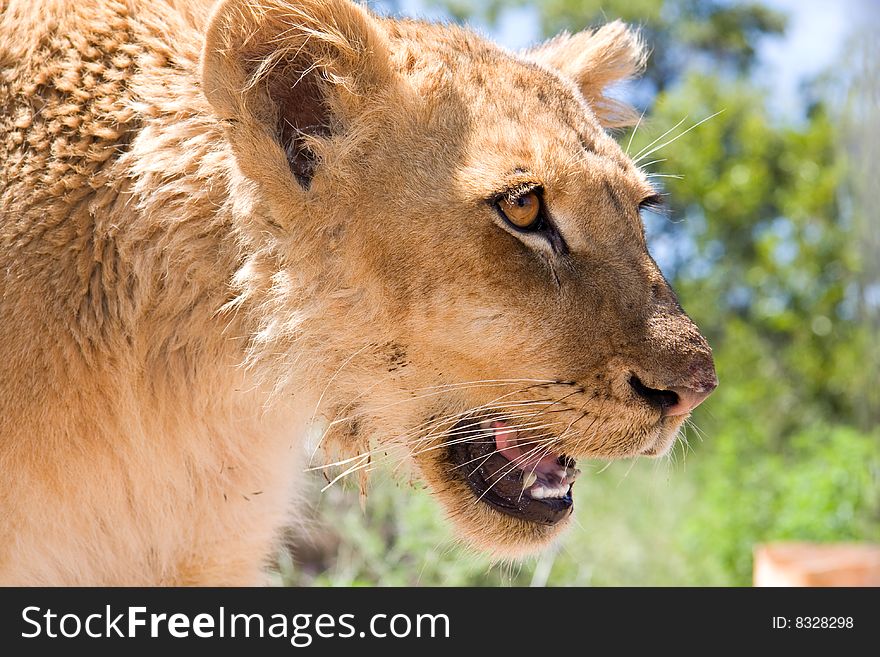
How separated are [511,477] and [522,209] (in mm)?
809

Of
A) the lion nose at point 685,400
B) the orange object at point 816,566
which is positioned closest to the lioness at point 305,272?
the lion nose at point 685,400

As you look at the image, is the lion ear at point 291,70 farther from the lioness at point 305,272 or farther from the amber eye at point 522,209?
the amber eye at point 522,209

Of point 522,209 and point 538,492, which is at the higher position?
point 522,209

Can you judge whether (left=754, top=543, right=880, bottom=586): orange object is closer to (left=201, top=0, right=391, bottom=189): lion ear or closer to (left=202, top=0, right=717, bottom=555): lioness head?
(left=202, top=0, right=717, bottom=555): lioness head

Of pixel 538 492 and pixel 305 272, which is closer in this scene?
pixel 305 272

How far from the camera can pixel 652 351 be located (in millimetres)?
2855

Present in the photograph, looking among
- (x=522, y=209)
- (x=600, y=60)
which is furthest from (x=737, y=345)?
(x=522, y=209)

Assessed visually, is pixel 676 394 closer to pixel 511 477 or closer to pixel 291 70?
pixel 511 477

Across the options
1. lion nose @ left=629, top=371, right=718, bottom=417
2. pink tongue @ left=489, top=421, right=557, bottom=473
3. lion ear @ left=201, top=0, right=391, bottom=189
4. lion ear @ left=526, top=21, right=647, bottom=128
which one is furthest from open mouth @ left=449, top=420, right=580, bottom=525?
lion ear @ left=526, top=21, right=647, bottom=128

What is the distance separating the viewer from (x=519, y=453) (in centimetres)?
317

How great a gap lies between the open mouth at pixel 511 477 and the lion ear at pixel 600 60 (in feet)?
4.42

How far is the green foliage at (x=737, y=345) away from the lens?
20.5 ft

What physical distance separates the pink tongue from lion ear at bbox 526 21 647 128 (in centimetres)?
132

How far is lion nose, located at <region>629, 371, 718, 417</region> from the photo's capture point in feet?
9.37
